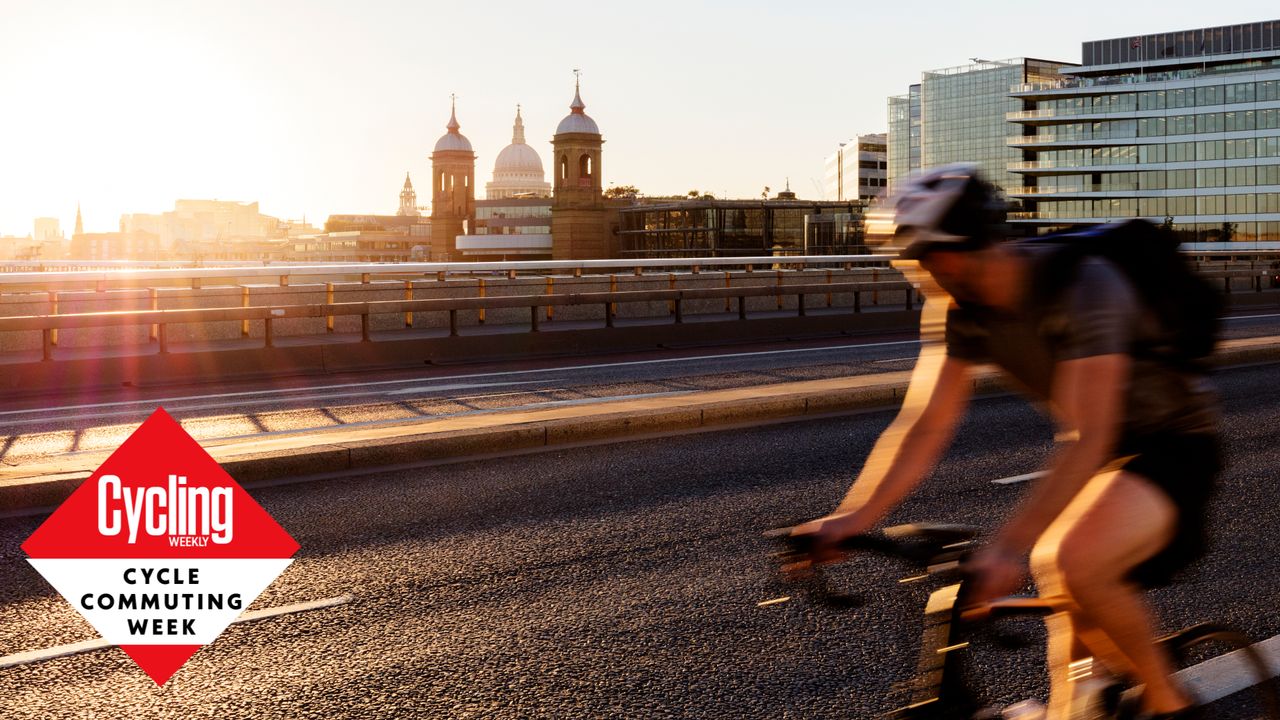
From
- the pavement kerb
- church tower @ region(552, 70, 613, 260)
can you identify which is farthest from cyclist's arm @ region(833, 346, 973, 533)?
church tower @ region(552, 70, 613, 260)

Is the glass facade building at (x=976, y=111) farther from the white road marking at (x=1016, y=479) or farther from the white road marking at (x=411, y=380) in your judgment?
the white road marking at (x=1016, y=479)

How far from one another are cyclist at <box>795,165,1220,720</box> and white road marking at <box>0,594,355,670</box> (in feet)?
11.1

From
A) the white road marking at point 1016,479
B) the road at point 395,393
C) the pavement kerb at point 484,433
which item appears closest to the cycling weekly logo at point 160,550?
the pavement kerb at point 484,433

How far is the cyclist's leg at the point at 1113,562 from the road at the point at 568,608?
1.15ft

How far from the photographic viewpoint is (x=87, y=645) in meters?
5.03

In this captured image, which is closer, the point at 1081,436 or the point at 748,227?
the point at 1081,436

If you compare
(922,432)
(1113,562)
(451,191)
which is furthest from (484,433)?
(451,191)

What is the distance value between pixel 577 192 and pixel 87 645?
11487 cm

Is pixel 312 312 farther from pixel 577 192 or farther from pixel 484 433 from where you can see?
pixel 577 192

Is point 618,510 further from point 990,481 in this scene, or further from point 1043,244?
point 1043,244

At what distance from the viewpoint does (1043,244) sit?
107 inches

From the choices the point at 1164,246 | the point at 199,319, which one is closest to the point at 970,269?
the point at 1164,246

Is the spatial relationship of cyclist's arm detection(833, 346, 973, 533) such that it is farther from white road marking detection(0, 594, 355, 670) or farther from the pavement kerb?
the pavement kerb

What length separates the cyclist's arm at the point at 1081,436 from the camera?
256 centimetres
